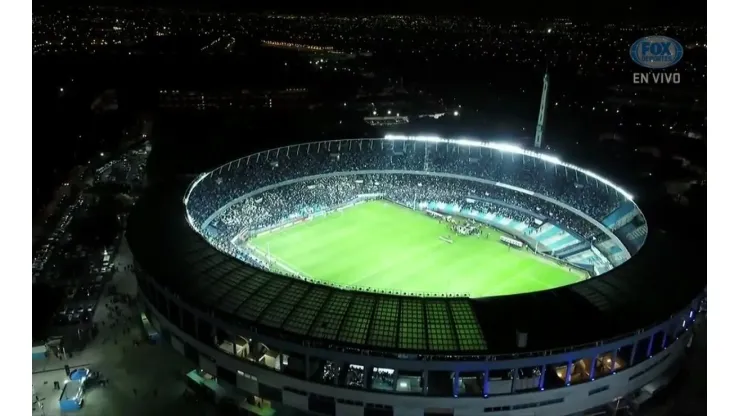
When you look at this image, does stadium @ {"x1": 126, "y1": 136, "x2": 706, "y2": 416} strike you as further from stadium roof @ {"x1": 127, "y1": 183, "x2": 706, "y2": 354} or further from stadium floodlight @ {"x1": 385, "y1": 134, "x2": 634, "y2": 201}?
stadium floodlight @ {"x1": 385, "y1": 134, "x2": 634, "y2": 201}

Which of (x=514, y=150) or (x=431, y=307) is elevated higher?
(x=514, y=150)

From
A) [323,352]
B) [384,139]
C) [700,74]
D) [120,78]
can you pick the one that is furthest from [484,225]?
[120,78]

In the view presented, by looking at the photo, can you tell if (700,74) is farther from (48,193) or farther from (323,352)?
(48,193)

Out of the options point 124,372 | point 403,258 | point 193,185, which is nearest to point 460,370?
point 124,372

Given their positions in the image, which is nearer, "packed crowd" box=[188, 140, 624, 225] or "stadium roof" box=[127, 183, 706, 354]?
"stadium roof" box=[127, 183, 706, 354]

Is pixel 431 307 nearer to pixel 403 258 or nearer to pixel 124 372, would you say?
pixel 403 258

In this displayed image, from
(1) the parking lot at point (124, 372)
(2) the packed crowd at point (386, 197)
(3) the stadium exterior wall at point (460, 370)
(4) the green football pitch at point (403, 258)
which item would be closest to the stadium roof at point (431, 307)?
(3) the stadium exterior wall at point (460, 370)

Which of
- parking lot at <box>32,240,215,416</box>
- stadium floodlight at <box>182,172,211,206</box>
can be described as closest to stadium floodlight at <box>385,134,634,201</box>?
stadium floodlight at <box>182,172,211,206</box>

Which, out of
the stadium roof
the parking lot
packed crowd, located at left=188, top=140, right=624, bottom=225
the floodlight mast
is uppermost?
the floodlight mast

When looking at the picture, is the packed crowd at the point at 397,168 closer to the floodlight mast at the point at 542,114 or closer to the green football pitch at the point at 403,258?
the floodlight mast at the point at 542,114
